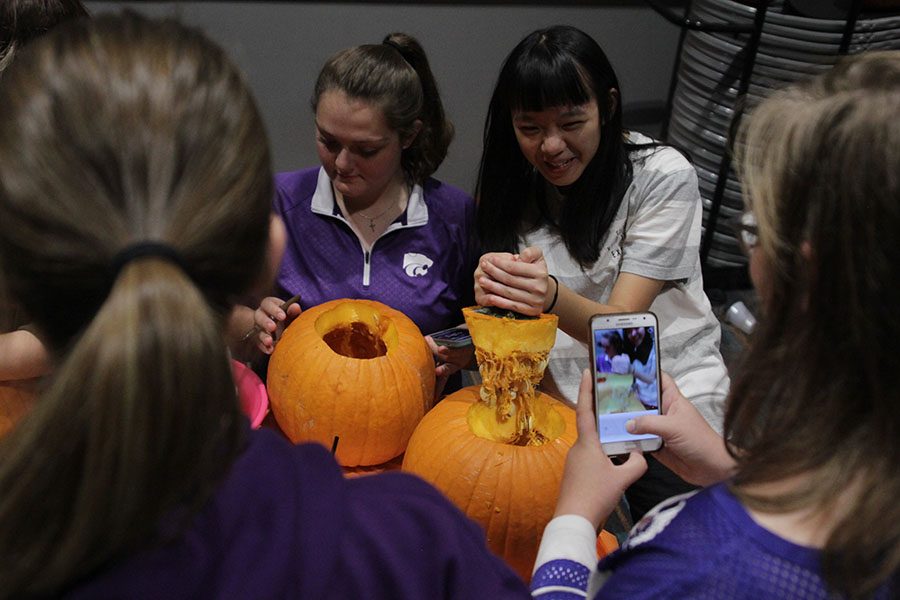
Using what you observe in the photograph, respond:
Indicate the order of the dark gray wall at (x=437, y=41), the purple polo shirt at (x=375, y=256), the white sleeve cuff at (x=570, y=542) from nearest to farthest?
the white sleeve cuff at (x=570, y=542)
the purple polo shirt at (x=375, y=256)
the dark gray wall at (x=437, y=41)

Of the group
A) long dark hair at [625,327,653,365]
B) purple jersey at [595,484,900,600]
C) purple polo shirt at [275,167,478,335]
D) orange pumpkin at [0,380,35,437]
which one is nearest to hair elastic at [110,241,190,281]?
purple jersey at [595,484,900,600]

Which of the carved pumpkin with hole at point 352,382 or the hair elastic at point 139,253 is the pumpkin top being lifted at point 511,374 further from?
the hair elastic at point 139,253

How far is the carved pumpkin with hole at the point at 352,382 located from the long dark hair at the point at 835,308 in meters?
0.77

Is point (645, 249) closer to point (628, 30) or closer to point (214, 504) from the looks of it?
point (214, 504)

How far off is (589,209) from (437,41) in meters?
1.68

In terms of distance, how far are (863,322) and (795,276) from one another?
6 centimetres

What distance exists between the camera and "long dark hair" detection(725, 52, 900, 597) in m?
0.60

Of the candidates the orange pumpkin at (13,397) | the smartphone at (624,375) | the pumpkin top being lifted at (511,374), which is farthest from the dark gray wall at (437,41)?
the smartphone at (624,375)

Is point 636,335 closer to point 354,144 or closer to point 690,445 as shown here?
point 690,445

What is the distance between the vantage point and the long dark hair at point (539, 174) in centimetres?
145

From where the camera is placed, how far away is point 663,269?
4.98ft

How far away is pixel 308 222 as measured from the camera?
1642 millimetres

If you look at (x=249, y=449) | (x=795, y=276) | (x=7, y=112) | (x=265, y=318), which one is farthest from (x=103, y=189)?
(x=265, y=318)

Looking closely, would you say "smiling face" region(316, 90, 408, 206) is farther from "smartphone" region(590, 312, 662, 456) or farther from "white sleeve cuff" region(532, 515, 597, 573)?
"white sleeve cuff" region(532, 515, 597, 573)
